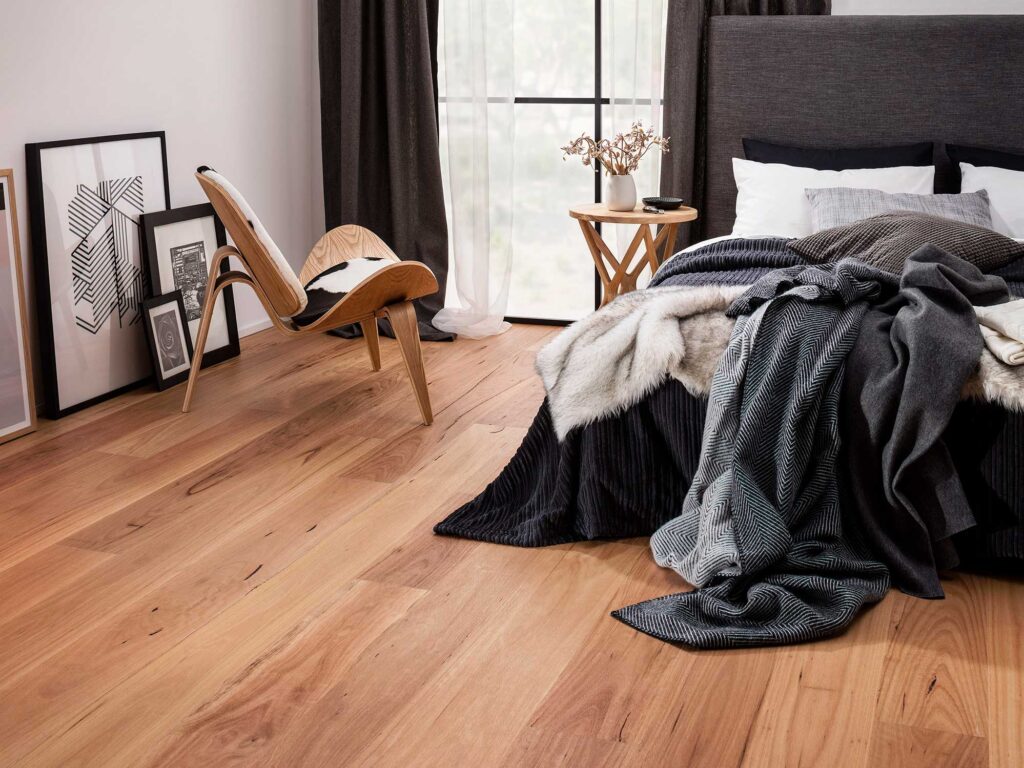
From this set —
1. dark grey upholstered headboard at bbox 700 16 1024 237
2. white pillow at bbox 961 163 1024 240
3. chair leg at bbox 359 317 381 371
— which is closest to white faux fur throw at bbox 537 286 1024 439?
chair leg at bbox 359 317 381 371

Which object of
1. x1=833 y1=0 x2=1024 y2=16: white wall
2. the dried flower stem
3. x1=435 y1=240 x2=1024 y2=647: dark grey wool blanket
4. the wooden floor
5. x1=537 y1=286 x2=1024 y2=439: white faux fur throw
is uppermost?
x1=833 y1=0 x2=1024 y2=16: white wall

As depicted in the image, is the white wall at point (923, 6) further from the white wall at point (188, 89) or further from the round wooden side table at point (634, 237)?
the white wall at point (188, 89)

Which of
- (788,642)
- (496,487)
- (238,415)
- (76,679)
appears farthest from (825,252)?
(76,679)

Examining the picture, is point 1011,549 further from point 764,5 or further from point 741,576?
point 764,5

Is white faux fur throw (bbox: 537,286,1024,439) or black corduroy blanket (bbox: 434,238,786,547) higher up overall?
white faux fur throw (bbox: 537,286,1024,439)

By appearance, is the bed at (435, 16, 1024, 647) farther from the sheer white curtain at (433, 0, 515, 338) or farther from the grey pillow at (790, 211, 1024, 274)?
the sheer white curtain at (433, 0, 515, 338)

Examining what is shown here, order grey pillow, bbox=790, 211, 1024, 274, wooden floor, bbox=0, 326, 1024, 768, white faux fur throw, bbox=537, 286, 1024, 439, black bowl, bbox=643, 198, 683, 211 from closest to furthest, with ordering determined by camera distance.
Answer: wooden floor, bbox=0, 326, 1024, 768 → white faux fur throw, bbox=537, 286, 1024, 439 → grey pillow, bbox=790, 211, 1024, 274 → black bowl, bbox=643, 198, 683, 211

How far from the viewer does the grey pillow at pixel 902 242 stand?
3148mm

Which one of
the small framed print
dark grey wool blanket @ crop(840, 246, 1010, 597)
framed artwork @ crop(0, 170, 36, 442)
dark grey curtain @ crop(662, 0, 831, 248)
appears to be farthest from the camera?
dark grey curtain @ crop(662, 0, 831, 248)

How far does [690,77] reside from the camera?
4.62 meters

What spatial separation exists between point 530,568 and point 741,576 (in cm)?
52

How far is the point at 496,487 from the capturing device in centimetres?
297

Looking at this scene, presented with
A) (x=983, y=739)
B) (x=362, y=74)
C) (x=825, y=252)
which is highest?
(x=362, y=74)

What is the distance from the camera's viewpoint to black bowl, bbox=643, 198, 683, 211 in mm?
4352
